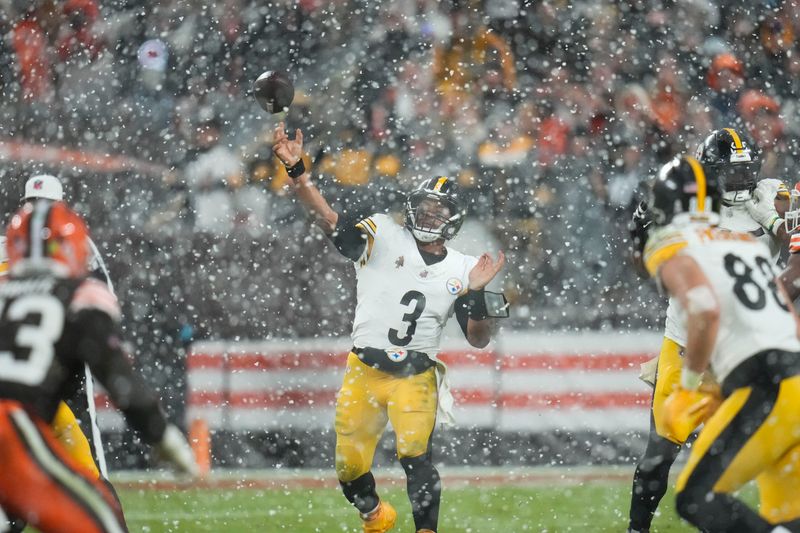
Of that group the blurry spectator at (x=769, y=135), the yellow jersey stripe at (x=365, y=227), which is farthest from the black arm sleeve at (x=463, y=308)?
the blurry spectator at (x=769, y=135)

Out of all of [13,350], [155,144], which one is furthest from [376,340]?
[155,144]

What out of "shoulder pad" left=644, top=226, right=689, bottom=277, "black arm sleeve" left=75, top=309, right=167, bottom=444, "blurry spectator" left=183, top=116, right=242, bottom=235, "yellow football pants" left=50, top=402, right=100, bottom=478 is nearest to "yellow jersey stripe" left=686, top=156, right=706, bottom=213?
"shoulder pad" left=644, top=226, right=689, bottom=277

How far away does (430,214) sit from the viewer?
5.63 m

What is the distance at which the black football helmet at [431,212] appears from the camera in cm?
564

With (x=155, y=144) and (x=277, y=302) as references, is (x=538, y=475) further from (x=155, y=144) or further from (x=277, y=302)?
(x=155, y=144)

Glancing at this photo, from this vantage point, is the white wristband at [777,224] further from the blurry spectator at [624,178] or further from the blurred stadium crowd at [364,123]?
the blurry spectator at [624,178]

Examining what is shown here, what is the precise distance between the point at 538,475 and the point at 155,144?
15.0 feet

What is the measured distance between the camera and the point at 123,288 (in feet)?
28.3

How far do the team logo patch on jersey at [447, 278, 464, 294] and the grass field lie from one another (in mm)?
1420

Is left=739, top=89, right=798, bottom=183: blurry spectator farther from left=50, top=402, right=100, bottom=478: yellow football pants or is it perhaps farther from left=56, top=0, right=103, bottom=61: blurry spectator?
left=50, top=402, right=100, bottom=478: yellow football pants

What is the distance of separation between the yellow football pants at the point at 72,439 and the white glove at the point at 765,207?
321 cm

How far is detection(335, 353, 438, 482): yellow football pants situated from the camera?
17.6ft

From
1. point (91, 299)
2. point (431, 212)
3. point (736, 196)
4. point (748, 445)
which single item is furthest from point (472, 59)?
point (91, 299)

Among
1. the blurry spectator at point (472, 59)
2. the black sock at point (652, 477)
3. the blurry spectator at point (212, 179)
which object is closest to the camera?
the black sock at point (652, 477)
